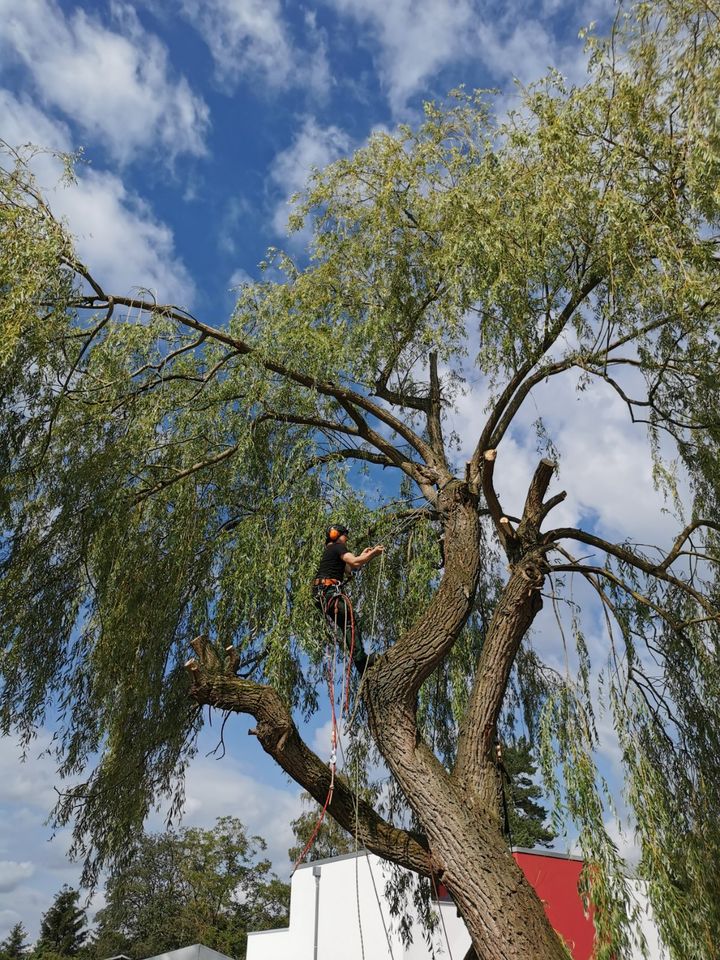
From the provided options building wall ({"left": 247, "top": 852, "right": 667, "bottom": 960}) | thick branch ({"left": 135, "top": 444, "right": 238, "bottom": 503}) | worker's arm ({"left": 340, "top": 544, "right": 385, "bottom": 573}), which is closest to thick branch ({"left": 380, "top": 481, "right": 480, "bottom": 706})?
worker's arm ({"left": 340, "top": 544, "right": 385, "bottom": 573})

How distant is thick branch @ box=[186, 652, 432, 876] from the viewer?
423cm

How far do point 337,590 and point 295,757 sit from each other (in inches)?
38.5

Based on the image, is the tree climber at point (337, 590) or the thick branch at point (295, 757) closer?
the thick branch at point (295, 757)

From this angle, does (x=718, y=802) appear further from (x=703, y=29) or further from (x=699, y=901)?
(x=703, y=29)

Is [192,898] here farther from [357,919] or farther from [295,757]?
[295,757]

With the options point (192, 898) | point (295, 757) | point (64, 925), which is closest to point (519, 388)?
point (295, 757)

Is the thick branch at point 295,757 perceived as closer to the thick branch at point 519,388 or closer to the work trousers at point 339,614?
the work trousers at point 339,614

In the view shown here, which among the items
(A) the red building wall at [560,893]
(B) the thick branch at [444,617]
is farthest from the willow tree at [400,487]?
(A) the red building wall at [560,893]

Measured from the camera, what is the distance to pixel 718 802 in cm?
508

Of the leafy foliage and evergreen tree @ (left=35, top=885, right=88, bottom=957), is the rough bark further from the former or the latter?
evergreen tree @ (left=35, top=885, right=88, bottom=957)

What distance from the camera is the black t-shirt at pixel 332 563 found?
494 centimetres

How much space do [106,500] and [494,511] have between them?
2.54 metres

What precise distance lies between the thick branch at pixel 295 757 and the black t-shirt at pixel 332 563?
835 mm

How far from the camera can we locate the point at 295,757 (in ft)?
14.4
